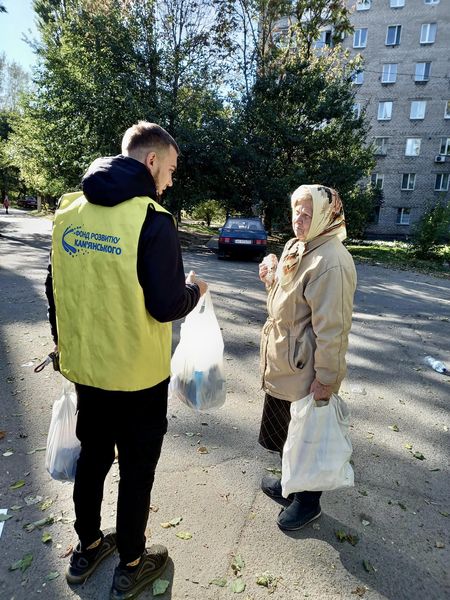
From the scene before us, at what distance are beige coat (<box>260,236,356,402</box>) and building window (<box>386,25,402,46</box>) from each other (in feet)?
124

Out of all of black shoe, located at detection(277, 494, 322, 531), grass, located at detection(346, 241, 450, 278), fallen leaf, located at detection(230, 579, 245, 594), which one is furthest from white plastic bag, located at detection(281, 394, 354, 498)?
grass, located at detection(346, 241, 450, 278)

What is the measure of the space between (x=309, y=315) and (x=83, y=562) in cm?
164

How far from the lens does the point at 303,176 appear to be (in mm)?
17734

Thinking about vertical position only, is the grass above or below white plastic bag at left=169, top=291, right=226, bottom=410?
below

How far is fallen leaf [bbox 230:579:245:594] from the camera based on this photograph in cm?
192

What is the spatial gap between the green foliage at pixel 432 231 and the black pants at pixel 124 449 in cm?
1661

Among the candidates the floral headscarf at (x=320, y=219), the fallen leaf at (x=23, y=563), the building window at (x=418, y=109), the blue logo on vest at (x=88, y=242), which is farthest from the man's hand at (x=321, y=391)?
the building window at (x=418, y=109)

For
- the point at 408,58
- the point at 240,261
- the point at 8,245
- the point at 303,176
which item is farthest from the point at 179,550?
the point at 408,58

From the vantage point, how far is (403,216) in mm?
32875

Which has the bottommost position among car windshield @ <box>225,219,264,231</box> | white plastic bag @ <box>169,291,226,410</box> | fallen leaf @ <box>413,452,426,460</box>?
fallen leaf @ <box>413,452,426,460</box>

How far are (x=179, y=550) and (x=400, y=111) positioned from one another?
36.8 meters

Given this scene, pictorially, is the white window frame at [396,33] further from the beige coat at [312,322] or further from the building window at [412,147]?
the beige coat at [312,322]

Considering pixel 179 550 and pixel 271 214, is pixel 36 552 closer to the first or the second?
pixel 179 550

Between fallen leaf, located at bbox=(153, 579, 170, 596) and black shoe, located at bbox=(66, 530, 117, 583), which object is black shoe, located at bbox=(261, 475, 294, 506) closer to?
fallen leaf, located at bbox=(153, 579, 170, 596)
